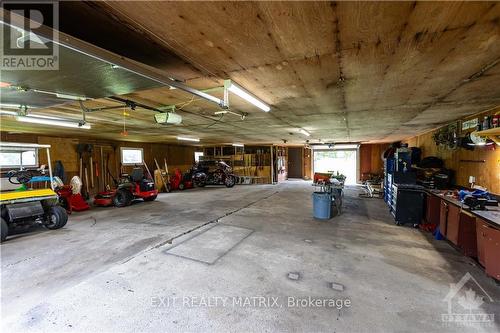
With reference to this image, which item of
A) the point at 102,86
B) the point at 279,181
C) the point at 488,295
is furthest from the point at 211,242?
the point at 279,181

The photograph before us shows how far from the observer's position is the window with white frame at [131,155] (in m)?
9.91

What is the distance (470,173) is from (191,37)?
5464 millimetres

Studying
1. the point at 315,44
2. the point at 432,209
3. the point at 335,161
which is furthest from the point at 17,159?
the point at 335,161

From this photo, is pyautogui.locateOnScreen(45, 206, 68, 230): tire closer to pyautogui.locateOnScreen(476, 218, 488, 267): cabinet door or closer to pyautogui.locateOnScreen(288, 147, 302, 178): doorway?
pyautogui.locateOnScreen(476, 218, 488, 267): cabinet door

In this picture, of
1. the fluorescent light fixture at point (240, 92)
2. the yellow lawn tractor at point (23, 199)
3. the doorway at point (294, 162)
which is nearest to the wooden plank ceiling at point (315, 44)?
the fluorescent light fixture at point (240, 92)

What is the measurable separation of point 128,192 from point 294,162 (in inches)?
450

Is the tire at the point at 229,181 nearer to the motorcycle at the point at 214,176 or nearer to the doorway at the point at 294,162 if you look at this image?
the motorcycle at the point at 214,176

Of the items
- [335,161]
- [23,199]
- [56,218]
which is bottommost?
[56,218]

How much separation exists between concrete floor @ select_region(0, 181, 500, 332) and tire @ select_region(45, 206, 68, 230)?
198mm

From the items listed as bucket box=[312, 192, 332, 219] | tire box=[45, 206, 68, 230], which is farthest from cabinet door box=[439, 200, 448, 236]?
tire box=[45, 206, 68, 230]

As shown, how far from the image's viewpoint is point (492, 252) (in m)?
2.44

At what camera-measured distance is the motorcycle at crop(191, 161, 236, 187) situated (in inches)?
447

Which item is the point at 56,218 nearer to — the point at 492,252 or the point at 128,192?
the point at 128,192

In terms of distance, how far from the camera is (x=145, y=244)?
3.70 metres
